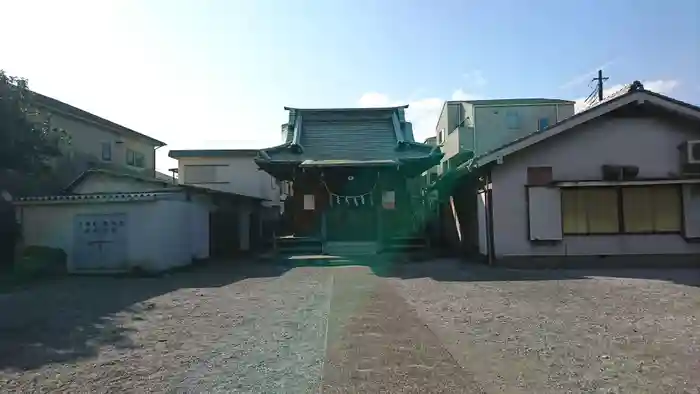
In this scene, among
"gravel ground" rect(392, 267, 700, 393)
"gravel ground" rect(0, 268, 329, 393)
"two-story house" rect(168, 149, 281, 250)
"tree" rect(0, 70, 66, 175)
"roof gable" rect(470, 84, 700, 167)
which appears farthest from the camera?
"two-story house" rect(168, 149, 281, 250)

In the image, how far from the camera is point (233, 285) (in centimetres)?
1082

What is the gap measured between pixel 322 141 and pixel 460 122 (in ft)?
48.4

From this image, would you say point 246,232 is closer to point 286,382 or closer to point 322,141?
point 322,141

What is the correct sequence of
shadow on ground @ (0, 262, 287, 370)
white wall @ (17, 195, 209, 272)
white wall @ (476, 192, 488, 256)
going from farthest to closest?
white wall @ (476, 192, 488, 256)
white wall @ (17, 195, 209, 272)
shadow on ground @ (0, 262, 287, 370)

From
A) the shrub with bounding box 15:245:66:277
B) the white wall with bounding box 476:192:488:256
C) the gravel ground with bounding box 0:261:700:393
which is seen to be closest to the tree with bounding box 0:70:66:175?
the shrub with bounding box 15:245:66:277

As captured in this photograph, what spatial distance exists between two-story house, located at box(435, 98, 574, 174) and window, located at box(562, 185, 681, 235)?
15.4m

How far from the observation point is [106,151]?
22.3m

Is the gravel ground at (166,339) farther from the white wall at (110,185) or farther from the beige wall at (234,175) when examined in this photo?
the beige wall at (234,175)

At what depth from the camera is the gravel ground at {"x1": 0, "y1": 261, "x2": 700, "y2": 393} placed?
4445mm

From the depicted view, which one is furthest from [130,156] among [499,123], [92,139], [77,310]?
[499,123]

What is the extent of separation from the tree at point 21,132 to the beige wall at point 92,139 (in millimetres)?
2670

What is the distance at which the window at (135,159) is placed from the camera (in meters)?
24.4

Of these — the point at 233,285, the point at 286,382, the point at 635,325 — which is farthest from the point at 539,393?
the point at 233,285

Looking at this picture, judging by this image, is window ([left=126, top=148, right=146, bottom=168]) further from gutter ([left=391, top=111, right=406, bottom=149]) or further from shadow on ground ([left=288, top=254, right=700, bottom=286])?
shadow on ground ([left=288, top=254, right=700, bottom=286])
